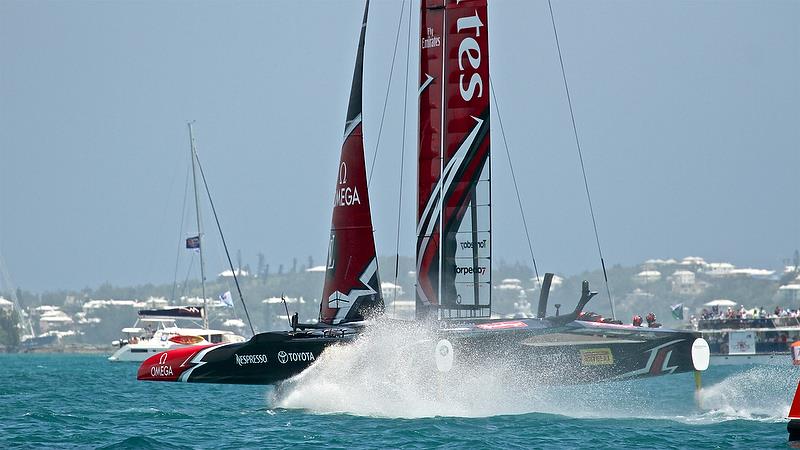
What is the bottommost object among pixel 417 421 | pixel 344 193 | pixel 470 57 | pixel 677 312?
pixel 417 421

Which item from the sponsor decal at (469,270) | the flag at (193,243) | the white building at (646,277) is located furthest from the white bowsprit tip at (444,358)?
the white building at (646,277)

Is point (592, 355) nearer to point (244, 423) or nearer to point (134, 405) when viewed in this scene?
point (244, 423)

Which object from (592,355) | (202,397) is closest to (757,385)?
(202,397)

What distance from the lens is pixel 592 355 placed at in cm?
2069

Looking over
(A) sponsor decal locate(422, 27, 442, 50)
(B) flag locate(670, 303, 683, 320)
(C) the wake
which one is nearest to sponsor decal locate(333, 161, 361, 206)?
(A) sponsor decal locate(422, 27, 442, 50)

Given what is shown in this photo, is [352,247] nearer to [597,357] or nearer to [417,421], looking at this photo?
[417,421]

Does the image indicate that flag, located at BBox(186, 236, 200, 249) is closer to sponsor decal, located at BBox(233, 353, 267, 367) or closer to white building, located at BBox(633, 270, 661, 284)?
sponsor decal, located at BBox(233, 353, 267, 367)

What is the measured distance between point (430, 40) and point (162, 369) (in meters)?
7.47

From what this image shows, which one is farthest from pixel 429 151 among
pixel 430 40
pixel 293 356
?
pixel 293 356

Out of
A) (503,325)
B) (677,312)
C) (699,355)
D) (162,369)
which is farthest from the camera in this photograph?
(677,312)

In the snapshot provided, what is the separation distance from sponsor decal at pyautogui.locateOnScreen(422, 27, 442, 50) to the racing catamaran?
0.02 meters

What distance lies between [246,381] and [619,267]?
153 meters

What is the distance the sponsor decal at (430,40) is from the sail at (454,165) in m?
0.02

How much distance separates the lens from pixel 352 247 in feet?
85.7
